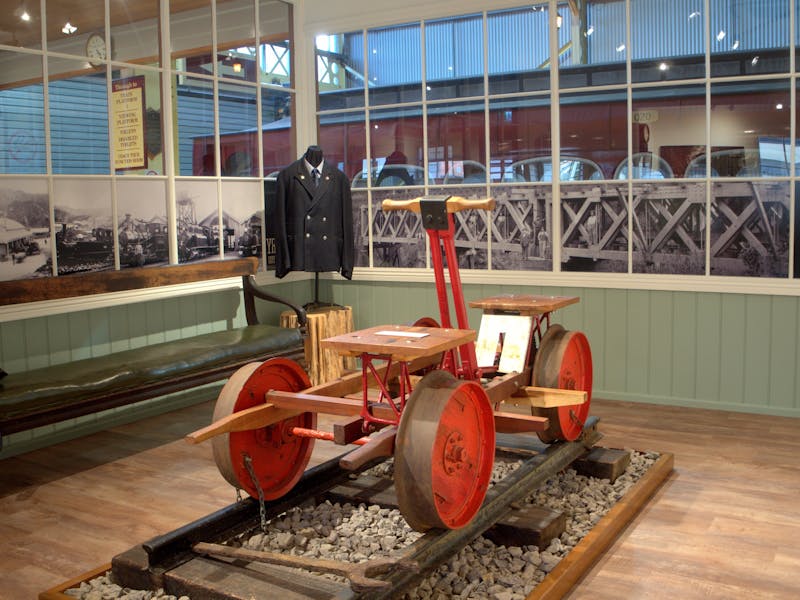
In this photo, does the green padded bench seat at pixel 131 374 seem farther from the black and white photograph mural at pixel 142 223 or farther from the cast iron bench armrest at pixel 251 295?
the black and white photograph mural at pixel 142 223

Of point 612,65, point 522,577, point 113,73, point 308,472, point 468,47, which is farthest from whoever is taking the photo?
point 468,47

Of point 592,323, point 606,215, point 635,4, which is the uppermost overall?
point 635,4

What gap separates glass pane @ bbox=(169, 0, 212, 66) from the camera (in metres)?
5.68

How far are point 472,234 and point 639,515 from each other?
9.59 ft

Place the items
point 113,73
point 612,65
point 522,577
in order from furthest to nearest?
point 612,65 → point 113,73 → point 522,577

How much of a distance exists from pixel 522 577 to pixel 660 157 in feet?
11.0

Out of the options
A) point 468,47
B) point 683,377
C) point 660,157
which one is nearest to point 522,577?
point 683,377

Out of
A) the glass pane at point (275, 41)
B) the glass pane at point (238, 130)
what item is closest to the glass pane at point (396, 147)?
the glass pane at point (275, 41)

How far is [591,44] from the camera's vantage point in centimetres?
568

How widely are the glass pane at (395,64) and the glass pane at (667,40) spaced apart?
162 cm

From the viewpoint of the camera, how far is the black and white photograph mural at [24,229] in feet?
15.3

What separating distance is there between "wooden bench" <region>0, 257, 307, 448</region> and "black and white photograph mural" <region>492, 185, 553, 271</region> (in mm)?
1503

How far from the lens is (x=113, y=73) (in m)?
5.24

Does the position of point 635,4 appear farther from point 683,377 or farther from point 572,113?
point 683,377
